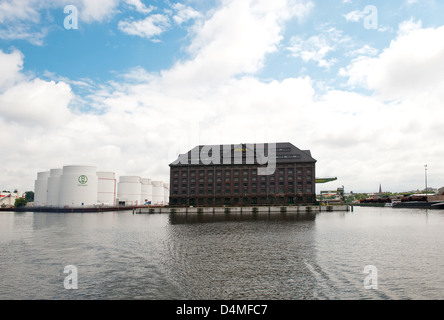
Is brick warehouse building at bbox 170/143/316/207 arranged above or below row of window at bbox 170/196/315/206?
above

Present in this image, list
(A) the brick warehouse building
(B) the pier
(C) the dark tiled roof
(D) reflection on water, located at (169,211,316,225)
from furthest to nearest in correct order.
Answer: (C) the dark tiled roof → (A) the brick warehouse building → (B) the pier → (D) reflection on water, located at (169,211,316,225)

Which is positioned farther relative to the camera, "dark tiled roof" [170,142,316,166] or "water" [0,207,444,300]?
"dark tiled roof" [170,142,316,166]

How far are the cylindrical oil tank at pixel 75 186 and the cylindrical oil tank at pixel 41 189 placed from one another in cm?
2630

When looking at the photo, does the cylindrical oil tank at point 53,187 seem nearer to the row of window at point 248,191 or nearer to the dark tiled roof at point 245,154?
the dark tiled roof at point 245,154

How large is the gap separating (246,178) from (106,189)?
68.9 m

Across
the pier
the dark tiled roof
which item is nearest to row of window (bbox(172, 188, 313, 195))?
the dark tiled roof

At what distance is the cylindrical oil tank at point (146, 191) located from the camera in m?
180

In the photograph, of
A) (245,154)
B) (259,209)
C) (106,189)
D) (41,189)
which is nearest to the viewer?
(259,209)

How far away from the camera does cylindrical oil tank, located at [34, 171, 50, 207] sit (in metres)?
151

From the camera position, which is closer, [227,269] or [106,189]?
[227,269]

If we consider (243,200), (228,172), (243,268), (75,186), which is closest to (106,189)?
(75,186)

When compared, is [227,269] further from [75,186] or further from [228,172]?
[75,186]

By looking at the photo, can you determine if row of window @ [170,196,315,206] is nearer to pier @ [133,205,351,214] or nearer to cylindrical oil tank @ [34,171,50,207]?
pier @ [133,205,351,214]

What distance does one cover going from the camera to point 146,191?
182250mm
